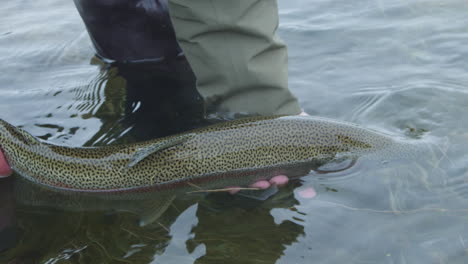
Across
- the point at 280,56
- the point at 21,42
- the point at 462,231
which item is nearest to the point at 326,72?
the point at 280,56

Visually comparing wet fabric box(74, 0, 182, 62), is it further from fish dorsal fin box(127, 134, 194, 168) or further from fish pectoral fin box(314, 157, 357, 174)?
fish pectoral fin box(314, 157, 357, 174)

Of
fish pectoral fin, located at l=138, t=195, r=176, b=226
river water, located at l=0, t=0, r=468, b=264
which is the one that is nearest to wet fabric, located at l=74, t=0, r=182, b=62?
river water, located at l=0, t=0, r=468, b=264

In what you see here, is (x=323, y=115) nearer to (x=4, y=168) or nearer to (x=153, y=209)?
(x=153, y=209)

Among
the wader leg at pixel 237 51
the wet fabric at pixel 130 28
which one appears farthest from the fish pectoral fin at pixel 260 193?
the wet fabric at pixel 130 28

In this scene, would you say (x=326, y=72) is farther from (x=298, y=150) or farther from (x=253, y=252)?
(x=253, y=252)

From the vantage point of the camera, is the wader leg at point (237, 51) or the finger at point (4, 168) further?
the finger at point (4, 168)

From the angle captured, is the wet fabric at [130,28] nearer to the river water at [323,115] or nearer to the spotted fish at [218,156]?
the river water at [323,115]
